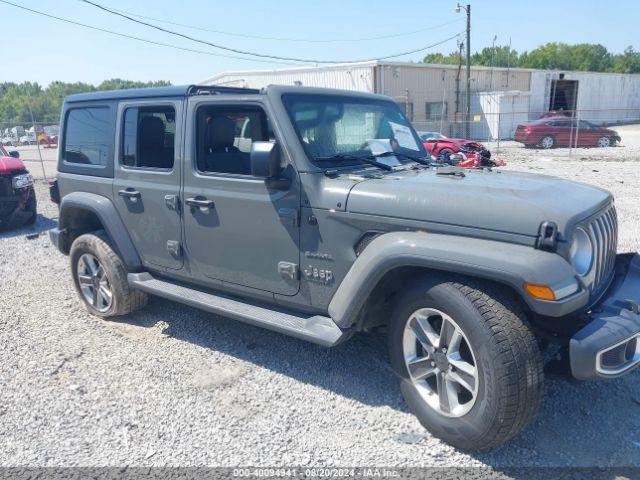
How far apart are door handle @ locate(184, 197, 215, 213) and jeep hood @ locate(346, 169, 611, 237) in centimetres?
116

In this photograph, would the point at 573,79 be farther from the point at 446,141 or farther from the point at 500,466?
the point at 500,466

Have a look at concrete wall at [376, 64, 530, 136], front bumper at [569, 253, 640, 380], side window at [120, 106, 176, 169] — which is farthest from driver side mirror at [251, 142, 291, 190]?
concrete wall at [376, 64, 530, 136]

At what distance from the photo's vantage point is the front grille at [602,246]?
119 inches

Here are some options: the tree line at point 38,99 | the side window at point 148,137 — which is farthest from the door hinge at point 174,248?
the tree line at point 38,99

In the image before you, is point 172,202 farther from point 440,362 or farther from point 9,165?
point 9,165

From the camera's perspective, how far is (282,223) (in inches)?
141

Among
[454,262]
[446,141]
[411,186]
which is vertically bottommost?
[446,141]

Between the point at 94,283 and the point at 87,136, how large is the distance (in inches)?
54.2

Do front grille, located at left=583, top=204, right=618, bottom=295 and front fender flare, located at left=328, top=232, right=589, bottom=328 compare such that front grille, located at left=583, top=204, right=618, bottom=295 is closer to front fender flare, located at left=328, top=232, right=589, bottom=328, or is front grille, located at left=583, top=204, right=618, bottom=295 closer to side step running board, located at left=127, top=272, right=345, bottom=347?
front fender flare, located at left=328, top=232, right=589, bottom=328

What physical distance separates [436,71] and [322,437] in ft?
108

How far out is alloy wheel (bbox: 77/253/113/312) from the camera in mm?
5016

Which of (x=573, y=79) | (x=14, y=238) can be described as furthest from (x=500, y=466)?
(x=573, y=79)

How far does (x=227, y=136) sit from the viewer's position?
402 cm

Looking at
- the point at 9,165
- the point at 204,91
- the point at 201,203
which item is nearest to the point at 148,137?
the point at 204,91
